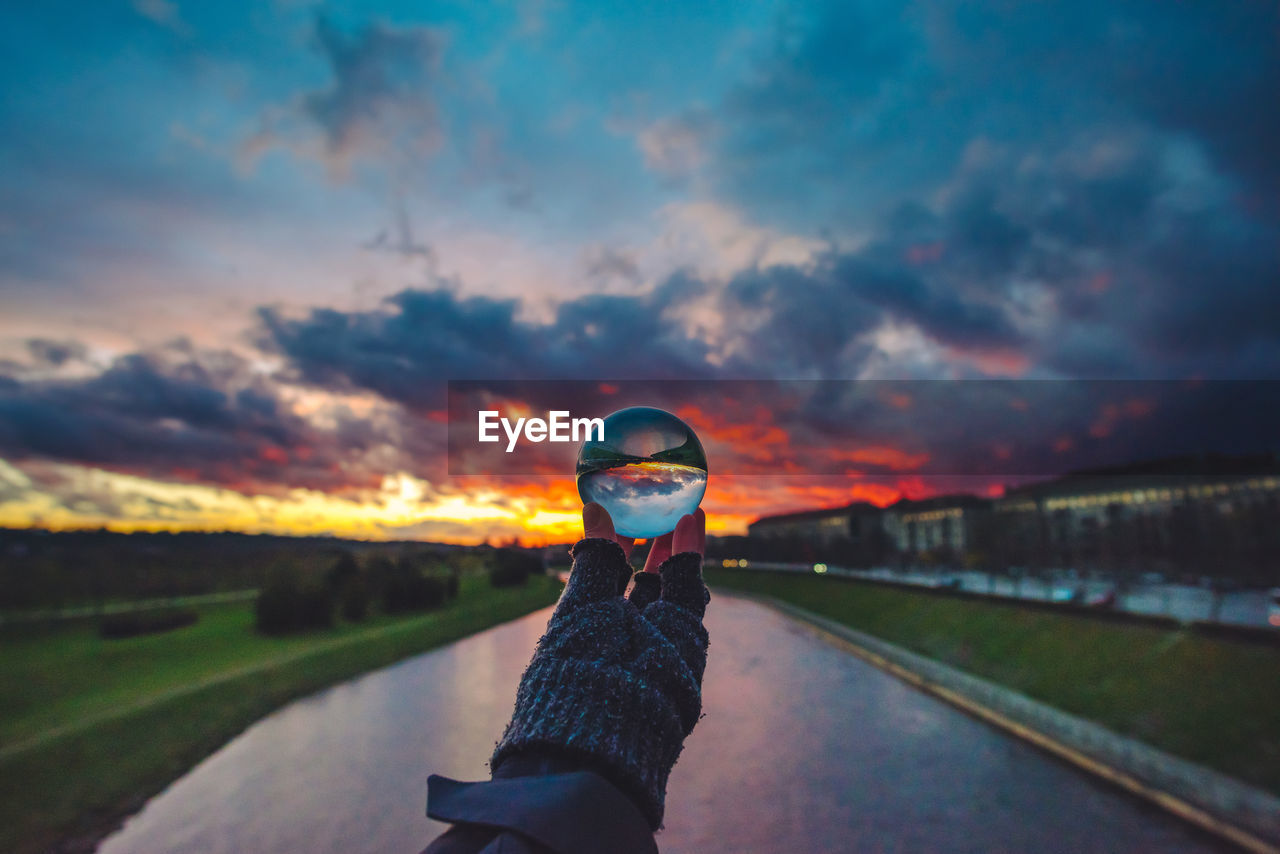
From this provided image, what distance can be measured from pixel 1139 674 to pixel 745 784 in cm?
1408

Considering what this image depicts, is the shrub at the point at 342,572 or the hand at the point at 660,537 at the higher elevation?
the hand at the point at 660,537

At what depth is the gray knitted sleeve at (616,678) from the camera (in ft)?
6.10

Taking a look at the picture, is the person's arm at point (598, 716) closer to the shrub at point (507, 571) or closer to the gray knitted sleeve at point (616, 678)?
the gray knitted sleeve at point (616, 678)

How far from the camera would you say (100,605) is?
49.8m

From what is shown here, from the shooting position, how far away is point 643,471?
9.43ft

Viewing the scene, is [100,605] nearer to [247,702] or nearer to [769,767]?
[247,702]

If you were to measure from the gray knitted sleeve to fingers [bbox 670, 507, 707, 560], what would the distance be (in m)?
0.07

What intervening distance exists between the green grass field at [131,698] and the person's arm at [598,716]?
12.0ft

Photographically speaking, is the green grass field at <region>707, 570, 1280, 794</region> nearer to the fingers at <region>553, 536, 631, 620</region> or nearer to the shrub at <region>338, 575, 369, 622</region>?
the fingers at <region>553, 536, 631, 620</region>

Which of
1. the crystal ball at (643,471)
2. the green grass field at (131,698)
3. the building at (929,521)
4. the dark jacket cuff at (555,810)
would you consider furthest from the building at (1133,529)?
the dark jacket cuff at (555,810)

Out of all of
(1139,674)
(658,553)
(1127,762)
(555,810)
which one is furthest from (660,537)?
(1139,674)

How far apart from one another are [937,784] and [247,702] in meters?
26.0

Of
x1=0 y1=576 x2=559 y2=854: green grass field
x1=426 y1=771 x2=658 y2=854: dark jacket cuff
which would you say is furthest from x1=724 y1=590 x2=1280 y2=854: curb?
x1=426 y1=771 x2=658 y2=854: dark jacket cuff

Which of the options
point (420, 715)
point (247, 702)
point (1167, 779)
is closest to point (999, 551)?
point (1167, 779)
